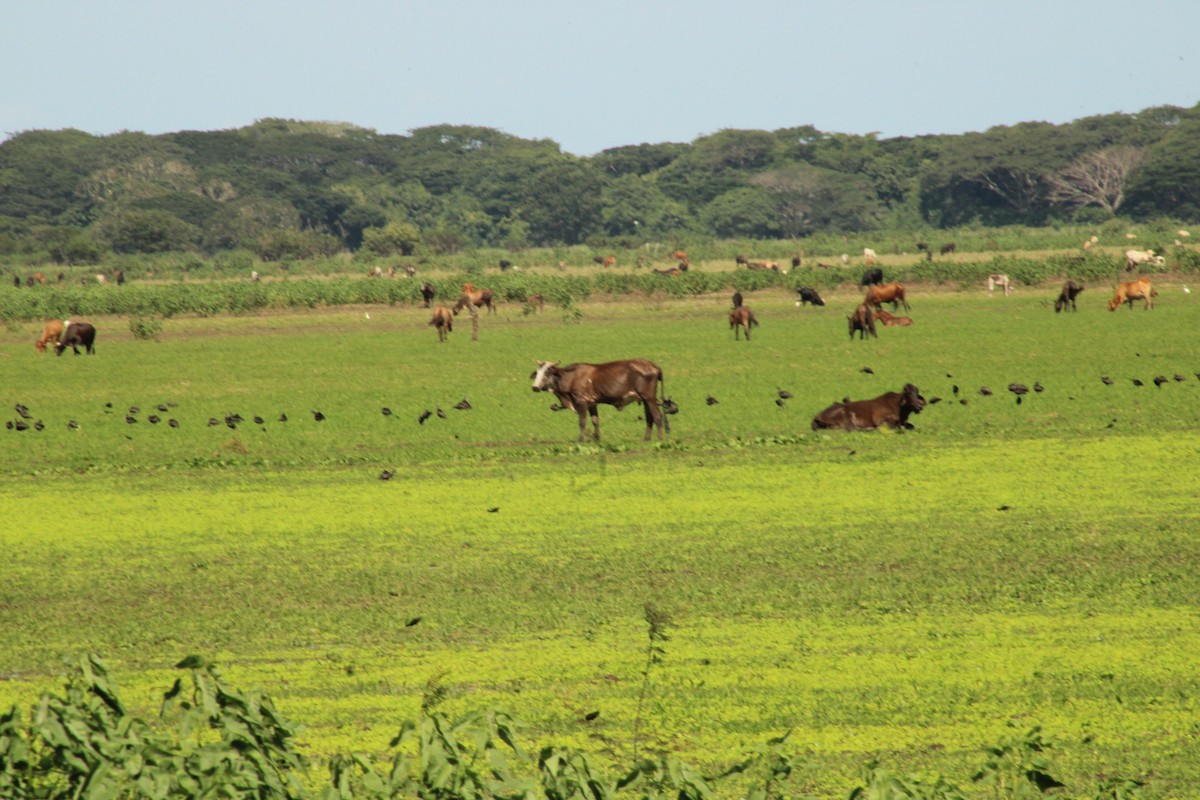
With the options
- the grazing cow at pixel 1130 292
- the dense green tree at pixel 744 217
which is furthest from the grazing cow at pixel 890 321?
the dense green tree at pixel 744 217

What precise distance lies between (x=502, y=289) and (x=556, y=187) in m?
66.4

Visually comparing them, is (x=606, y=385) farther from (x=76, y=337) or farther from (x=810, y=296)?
(x=810, y=296)

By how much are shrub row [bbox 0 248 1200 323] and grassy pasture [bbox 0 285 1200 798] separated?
22.7m

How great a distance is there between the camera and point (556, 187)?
115 m

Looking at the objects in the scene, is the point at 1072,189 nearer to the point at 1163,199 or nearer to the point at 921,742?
the point at 1163,199

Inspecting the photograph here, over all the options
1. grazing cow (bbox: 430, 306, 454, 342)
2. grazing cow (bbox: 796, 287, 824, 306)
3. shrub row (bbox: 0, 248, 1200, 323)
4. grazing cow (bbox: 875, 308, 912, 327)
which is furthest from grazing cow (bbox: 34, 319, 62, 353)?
grazing cow (bbox: 796, 287, 824, 306)

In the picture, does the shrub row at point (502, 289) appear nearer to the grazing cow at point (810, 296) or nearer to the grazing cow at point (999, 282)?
the grazing cow at point (999, 282)

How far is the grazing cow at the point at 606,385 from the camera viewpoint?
18.4 metres

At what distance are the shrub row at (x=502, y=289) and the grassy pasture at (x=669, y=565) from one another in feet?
74.6

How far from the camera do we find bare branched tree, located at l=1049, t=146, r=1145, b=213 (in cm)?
10319

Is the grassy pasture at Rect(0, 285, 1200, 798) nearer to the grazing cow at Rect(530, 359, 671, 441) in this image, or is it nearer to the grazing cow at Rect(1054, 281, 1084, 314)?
the grazing cow at Rect(530, 359, 671, 441)

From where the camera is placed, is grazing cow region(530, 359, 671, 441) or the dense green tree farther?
the dense green tree

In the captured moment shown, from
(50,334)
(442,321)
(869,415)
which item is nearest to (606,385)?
(869,415)

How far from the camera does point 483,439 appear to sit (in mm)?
18609
